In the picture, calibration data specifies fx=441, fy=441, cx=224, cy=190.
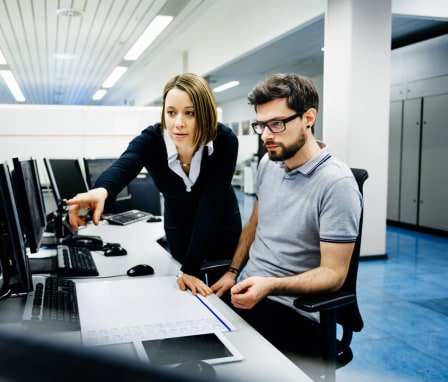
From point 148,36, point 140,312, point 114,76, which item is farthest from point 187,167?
point 114,76

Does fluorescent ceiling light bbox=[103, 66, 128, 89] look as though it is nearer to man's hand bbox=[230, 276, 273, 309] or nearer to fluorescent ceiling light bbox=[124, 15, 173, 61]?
fluorescent ceiling light bbox=[124, 15, 173, 61]

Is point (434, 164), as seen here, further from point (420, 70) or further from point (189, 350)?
point (189, 350)

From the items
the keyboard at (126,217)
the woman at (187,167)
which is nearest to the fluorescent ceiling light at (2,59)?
the keyboard at (126,217)

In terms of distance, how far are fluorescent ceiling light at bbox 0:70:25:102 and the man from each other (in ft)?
32.2

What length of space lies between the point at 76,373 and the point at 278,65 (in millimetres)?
9150

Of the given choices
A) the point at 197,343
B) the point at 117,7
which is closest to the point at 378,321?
the point at 197,343

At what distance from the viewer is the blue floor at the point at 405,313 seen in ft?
7.73

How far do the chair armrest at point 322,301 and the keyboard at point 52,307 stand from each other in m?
0.60

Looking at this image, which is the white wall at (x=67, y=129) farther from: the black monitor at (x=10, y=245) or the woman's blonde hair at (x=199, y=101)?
the black monitor at (x=10, y=245)

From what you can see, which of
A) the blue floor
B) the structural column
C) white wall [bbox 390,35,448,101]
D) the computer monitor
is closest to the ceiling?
white wall [bbox 390,35,448,101]

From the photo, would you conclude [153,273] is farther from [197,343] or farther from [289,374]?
[289,374]

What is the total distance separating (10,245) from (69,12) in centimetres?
537

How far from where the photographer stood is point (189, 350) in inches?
39.2

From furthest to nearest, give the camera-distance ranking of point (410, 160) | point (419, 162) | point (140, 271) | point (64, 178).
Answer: point (410, 160) → point (419, 162) → point (64, 178) → point (140, 271)
